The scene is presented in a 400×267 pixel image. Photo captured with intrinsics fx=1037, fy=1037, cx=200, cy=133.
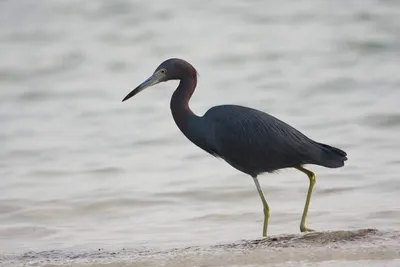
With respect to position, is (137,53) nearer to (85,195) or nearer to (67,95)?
(67,95)

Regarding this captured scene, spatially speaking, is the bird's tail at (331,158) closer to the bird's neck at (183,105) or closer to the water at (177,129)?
the water at (177,129)

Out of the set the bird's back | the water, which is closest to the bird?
the bird's back

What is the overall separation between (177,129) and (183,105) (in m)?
4.64

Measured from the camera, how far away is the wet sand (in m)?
6.76

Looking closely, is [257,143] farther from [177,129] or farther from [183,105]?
[177,129]

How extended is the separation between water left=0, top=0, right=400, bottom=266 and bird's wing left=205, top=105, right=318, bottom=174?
681 millimetres

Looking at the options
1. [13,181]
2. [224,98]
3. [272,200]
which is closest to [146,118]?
[224,98]

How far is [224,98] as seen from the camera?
14.2 meters

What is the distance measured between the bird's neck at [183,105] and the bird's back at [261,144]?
0.25m

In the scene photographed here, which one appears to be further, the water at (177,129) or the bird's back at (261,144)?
the water at (177,129)

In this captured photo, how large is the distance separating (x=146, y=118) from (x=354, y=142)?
293 cm

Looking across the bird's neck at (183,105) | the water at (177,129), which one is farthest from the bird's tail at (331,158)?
the bird's neck at (183,105)

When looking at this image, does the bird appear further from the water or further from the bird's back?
the water

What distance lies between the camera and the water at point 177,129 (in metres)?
8.70
